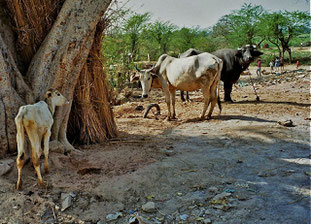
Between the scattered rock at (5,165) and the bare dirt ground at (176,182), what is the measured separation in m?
0.07

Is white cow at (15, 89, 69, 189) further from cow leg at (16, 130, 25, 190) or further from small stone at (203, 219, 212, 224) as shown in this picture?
small stone at (203, 219, 212, 224)

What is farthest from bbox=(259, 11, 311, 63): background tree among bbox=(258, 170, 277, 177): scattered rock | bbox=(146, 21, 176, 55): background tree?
bbox=(258, 170, 277, 177): scattered rock

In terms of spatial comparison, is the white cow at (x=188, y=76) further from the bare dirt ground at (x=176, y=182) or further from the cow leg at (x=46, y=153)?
the cow leg at (x=46, y=153)

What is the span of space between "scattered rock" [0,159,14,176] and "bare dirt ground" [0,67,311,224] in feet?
0.22

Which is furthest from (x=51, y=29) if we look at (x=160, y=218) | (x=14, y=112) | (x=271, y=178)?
(x=271, y=178)

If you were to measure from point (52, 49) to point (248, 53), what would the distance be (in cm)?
804

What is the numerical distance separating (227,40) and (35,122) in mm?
31286

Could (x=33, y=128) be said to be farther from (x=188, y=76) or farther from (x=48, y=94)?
(x=188, y=76)

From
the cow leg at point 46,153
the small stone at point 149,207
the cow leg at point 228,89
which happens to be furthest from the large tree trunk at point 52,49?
the cow leg at point 228,89

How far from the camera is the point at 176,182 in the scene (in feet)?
11.9

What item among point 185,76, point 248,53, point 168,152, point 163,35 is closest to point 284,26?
point 163,35

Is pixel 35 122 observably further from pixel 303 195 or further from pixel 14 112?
pixel 303 195

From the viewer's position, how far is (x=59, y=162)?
3889 mm

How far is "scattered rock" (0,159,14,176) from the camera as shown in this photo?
334 cm
